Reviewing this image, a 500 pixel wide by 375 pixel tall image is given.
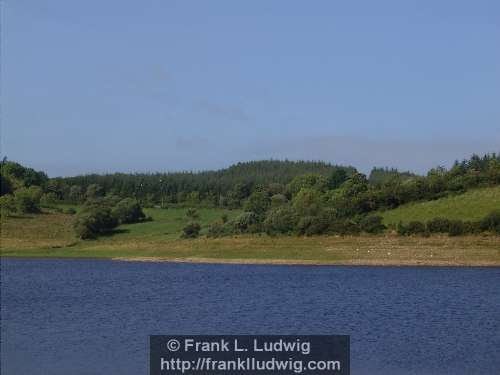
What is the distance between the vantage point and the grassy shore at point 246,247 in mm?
77750

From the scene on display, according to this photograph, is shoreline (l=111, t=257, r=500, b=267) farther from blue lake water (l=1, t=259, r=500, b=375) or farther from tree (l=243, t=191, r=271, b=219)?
tree (l=243, t=191, r=271, b=219)

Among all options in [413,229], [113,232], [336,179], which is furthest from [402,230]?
[336,179]

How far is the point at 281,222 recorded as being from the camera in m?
94.1

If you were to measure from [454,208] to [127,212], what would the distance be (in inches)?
2034

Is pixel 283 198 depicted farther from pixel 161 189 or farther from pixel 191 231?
pixel 161 189

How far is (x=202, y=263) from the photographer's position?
83562mm

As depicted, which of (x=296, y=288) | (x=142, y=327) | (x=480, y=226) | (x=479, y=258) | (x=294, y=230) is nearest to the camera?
(x=142, y=327)

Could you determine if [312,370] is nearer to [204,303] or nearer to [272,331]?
[272,331]

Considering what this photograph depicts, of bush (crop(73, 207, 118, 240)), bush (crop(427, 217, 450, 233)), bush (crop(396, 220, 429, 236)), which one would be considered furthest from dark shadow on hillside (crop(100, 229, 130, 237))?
bush (crop(427, 217, 450, 233))

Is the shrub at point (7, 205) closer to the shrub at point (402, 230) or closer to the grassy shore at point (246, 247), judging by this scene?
the grassy shore at point (246, 247)

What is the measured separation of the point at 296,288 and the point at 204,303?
1093cm

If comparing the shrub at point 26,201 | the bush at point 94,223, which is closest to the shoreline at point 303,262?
the bush at point 94,223

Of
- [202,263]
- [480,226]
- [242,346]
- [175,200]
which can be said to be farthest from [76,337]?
[175,200]

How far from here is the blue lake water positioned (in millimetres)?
28750
